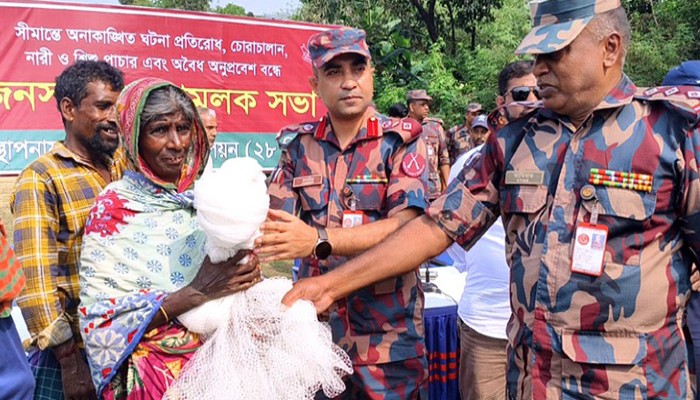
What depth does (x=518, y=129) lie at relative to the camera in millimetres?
1961

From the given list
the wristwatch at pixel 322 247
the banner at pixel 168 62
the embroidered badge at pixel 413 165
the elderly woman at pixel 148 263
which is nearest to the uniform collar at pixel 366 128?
the embroidered badge at pixel 413 165

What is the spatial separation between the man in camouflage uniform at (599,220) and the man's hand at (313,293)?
25.8 inches

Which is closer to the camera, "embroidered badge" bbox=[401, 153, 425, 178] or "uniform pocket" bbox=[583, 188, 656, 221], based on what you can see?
"uniform pocket" bbox=[583, 188, 656, 221]

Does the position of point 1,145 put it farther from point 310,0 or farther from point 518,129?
point 310,0

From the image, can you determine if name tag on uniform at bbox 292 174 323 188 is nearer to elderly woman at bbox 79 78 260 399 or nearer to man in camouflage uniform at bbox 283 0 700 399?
elderly woman at bbox 79 78 260 399

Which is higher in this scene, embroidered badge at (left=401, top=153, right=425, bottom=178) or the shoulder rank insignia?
the shoulder rank insignia

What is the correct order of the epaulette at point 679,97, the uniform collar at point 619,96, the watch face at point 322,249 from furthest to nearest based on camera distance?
the watch face at point 322,249 → the uniform collar at point 619,96 → the epaulette at point 679,97

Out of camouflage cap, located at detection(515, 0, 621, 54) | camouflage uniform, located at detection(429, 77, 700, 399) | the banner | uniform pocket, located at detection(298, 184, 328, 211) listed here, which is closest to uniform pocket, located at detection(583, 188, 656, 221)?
camouflage uniform, located at detection(429, 77, 700, 399)

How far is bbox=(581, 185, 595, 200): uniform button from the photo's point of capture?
171 centimetres

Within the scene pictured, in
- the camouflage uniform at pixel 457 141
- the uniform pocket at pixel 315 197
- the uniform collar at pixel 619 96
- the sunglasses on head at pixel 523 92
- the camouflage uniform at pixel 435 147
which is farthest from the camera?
the camouflage uniform at pixel 457 141

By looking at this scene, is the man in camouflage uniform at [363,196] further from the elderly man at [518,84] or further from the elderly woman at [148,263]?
the elderly man at [518,84]

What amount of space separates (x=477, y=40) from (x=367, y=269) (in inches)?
699

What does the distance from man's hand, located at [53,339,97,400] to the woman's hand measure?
2.87 ft

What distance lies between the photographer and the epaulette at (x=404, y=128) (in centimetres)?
257
